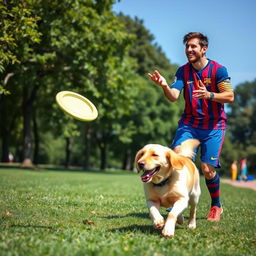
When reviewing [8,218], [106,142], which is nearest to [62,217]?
[8,218]

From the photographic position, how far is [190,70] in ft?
22.1

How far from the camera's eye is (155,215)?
5156 millimetres

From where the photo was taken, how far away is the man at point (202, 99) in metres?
6.46

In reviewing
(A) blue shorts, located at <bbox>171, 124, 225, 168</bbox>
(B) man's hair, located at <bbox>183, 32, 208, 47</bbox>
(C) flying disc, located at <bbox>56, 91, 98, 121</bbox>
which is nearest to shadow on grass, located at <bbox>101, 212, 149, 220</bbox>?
(A) blue shorts, located at <bbox>171, 124, 225, 168</bbox>

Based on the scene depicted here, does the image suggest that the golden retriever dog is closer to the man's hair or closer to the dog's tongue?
the dog's tongue

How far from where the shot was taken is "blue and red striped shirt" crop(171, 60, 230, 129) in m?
6.60

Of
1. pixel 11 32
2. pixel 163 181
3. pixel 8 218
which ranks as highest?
pixel 11 32

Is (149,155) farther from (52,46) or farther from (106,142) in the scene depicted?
(106,142)

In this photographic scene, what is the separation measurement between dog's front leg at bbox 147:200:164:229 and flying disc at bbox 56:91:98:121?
1595 millimetres

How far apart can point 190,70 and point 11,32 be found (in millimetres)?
7841

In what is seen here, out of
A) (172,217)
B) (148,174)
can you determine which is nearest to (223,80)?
(148,174)

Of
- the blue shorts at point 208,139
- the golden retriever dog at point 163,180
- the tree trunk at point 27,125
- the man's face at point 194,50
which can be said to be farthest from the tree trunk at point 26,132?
the golden retriever dog at point 163,180

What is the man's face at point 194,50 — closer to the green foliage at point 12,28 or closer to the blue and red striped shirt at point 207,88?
the blue and red striped shirt at point 207,88

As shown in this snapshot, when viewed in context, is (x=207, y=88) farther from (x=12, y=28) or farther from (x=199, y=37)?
(x=12, y=28)
